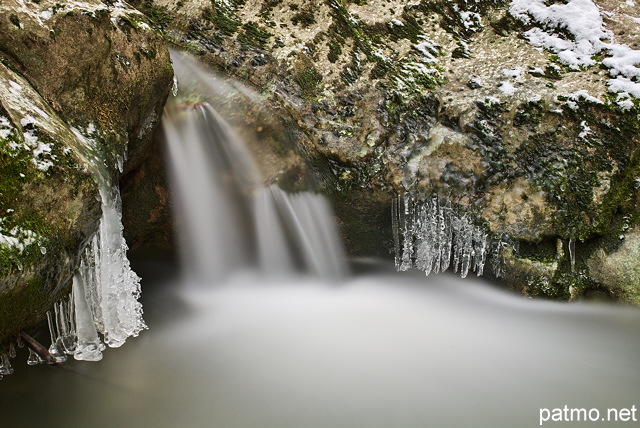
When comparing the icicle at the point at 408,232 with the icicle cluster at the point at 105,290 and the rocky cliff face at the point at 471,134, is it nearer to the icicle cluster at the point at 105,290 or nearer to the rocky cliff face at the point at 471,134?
the rocky cliff face at the point at 471,134

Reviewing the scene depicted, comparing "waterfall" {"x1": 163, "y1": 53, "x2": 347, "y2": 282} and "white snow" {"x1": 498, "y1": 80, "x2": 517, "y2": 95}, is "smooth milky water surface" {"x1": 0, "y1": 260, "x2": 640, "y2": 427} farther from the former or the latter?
"white snow" {"x1": 498, "y1": 80, "x2": 517, "y2": 95}

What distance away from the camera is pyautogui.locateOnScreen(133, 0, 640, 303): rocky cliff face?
4621 mm

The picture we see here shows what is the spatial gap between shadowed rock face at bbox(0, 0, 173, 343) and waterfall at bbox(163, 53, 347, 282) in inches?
18.7

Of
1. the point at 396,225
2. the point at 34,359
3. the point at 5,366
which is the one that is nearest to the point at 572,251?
the point at 396,225

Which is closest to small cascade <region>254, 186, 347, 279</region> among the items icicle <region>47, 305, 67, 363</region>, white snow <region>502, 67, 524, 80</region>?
icicle <region>47, 305, 67, 363</region>

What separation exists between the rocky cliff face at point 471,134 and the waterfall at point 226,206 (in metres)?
0.27

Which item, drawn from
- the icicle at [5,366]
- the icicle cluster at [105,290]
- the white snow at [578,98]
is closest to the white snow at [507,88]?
the white snow at [578,98]

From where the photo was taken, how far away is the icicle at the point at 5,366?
3133 mm

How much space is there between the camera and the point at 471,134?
4.70 metres

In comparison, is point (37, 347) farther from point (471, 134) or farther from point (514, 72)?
point (514, 72)

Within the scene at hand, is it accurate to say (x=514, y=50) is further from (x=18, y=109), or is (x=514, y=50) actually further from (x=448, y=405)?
(x=18, y=109)

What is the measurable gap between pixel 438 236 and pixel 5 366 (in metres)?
3.64

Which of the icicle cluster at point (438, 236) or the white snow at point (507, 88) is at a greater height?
the white snow at point (507, 88)

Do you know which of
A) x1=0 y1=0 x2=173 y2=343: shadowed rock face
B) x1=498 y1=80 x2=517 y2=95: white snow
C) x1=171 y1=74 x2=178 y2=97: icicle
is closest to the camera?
x1=0 y1=0 x2=173 y2=343: shadowed rock face
